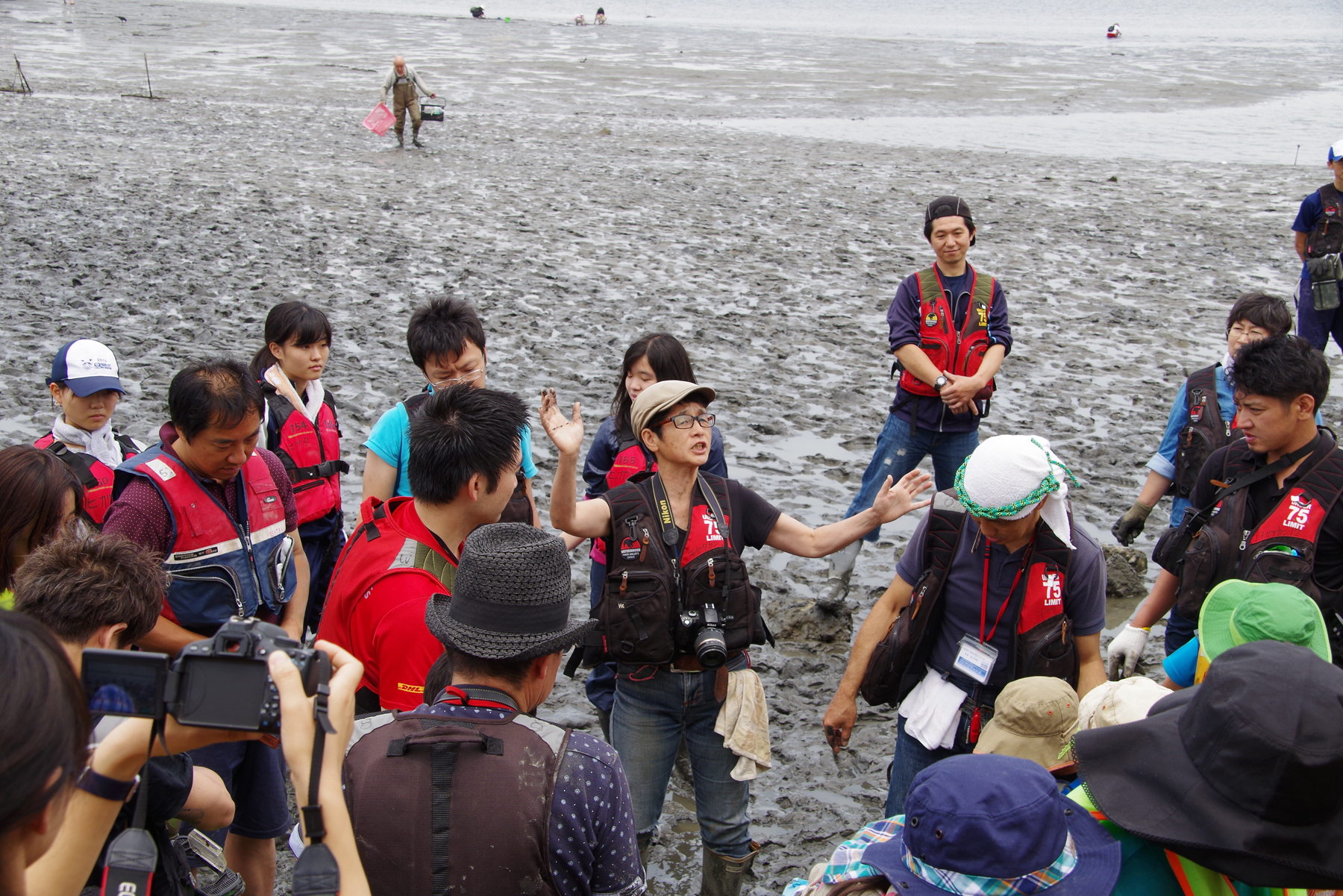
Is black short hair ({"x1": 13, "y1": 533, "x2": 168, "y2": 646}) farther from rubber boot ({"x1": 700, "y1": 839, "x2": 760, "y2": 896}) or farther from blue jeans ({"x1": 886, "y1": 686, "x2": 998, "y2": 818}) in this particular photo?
blue jeans ({"x1": 886, "y1": 686, "x2": 998, "y2": 818})

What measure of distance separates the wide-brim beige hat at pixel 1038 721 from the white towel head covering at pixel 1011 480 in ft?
1.80

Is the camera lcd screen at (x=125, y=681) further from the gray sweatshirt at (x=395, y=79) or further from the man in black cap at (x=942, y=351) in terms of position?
the gray sweatshirt at (x=395, y=79)

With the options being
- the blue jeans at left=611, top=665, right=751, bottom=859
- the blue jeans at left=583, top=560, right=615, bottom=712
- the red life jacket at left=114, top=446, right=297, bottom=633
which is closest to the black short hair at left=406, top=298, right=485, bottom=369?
the red life jacket at left=114, top=446, right=297, bottom=633

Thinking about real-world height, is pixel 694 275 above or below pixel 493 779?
below

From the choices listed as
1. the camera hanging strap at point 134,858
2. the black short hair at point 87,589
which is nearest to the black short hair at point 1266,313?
the black short hair at point 87,589

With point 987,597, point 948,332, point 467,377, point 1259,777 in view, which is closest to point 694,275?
point 948,332

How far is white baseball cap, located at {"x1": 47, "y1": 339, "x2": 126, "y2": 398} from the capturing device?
442cm

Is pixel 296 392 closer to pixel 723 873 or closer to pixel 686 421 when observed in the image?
pixel 686 421

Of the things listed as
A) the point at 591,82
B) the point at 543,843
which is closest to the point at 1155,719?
the point at 543,843

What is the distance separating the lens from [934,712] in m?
3.53

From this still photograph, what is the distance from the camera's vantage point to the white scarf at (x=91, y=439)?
4504mm

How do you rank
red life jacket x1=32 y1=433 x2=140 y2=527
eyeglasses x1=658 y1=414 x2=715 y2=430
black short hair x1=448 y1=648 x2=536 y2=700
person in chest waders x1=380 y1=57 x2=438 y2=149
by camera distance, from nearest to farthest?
black short hair x1=448 y1=648 x2=536 y2=700 < eyeglasses x1=658 y1=414 x2=715 y2=430 < red life jacket x1=32 y1=433 x2=140 y2=527 < person in chest waders x1=380 y1=57 x2=438 y2=149

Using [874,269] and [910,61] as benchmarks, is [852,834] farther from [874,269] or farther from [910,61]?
[910,61]

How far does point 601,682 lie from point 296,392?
209 centimetres
